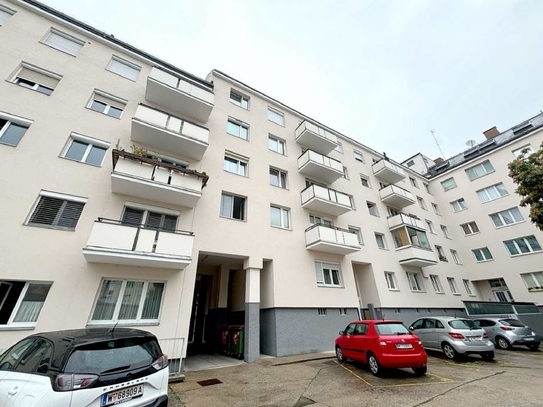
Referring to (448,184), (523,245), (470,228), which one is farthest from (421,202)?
(523,245)

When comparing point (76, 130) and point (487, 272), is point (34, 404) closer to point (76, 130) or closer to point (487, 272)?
point (76, 130)

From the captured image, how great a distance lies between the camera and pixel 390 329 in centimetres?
755

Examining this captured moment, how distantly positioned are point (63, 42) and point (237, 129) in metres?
10.1

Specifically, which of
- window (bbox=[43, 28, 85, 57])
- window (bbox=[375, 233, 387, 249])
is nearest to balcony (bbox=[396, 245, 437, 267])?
window (bbox=[375, 233, 387, 249])

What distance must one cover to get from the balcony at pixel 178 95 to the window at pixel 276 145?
15.9 feet

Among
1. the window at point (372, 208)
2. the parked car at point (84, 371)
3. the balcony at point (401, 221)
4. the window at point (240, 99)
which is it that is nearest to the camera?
the parked car at point (84, 371)

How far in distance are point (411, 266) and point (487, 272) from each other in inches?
363

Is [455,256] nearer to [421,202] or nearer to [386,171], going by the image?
[421,202]

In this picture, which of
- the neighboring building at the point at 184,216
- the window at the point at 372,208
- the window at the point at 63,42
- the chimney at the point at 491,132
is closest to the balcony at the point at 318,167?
the neighboring building at the point at 184,216

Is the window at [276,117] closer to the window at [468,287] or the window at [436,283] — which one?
the window at [436,283]

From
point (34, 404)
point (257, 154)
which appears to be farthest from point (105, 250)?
point (257, 154)

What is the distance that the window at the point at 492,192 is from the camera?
22.2 metres

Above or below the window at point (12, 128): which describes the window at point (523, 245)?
below

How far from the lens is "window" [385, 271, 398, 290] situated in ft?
55.1
